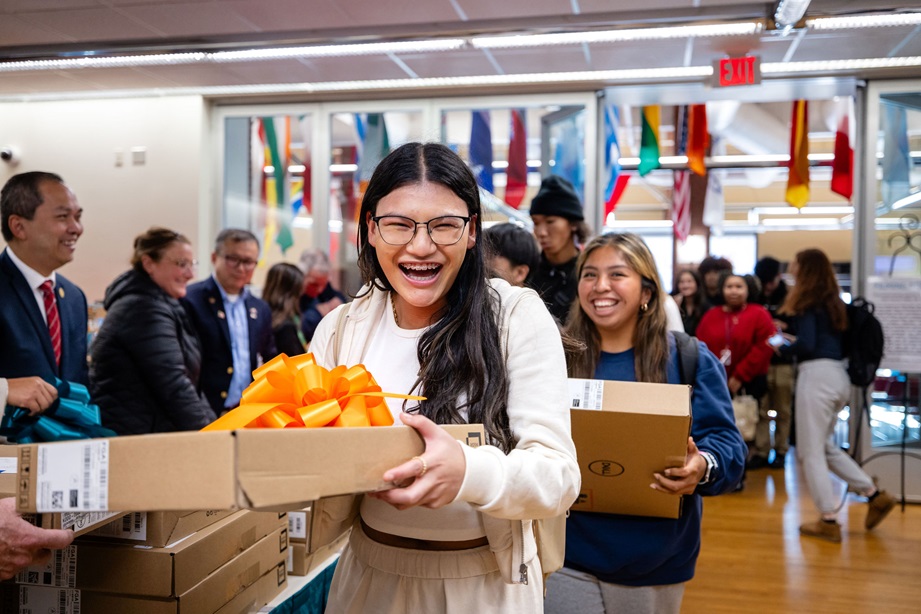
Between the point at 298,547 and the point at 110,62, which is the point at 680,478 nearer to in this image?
the point at 298,547

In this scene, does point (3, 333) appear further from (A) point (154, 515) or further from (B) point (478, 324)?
(B) point (478, 324)

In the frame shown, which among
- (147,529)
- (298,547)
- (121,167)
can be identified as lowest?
(298,547)

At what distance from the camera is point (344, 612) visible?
4.07ft

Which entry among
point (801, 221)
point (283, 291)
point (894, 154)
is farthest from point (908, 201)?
point (801, 221)

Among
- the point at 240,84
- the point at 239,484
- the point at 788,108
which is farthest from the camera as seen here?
the point at 788,108

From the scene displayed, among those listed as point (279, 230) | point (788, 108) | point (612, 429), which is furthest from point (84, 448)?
point (788, 108)

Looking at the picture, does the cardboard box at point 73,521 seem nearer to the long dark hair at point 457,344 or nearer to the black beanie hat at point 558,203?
the long dark hair at point 457,344

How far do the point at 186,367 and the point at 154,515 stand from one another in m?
1.96

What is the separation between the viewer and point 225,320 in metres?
3.73

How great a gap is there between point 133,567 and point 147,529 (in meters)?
0.08

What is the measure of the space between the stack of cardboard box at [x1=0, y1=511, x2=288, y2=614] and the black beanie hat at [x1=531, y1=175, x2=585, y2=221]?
6.61 ft

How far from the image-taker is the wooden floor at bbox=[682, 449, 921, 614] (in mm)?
3523

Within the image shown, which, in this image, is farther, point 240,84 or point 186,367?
point 240,84

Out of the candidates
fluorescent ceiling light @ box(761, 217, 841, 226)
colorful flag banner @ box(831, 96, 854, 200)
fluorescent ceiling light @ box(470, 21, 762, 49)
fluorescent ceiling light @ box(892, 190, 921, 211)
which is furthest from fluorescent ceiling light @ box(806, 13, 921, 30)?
fluorescent ceiling light @ box(761, 217, 841, 226)
